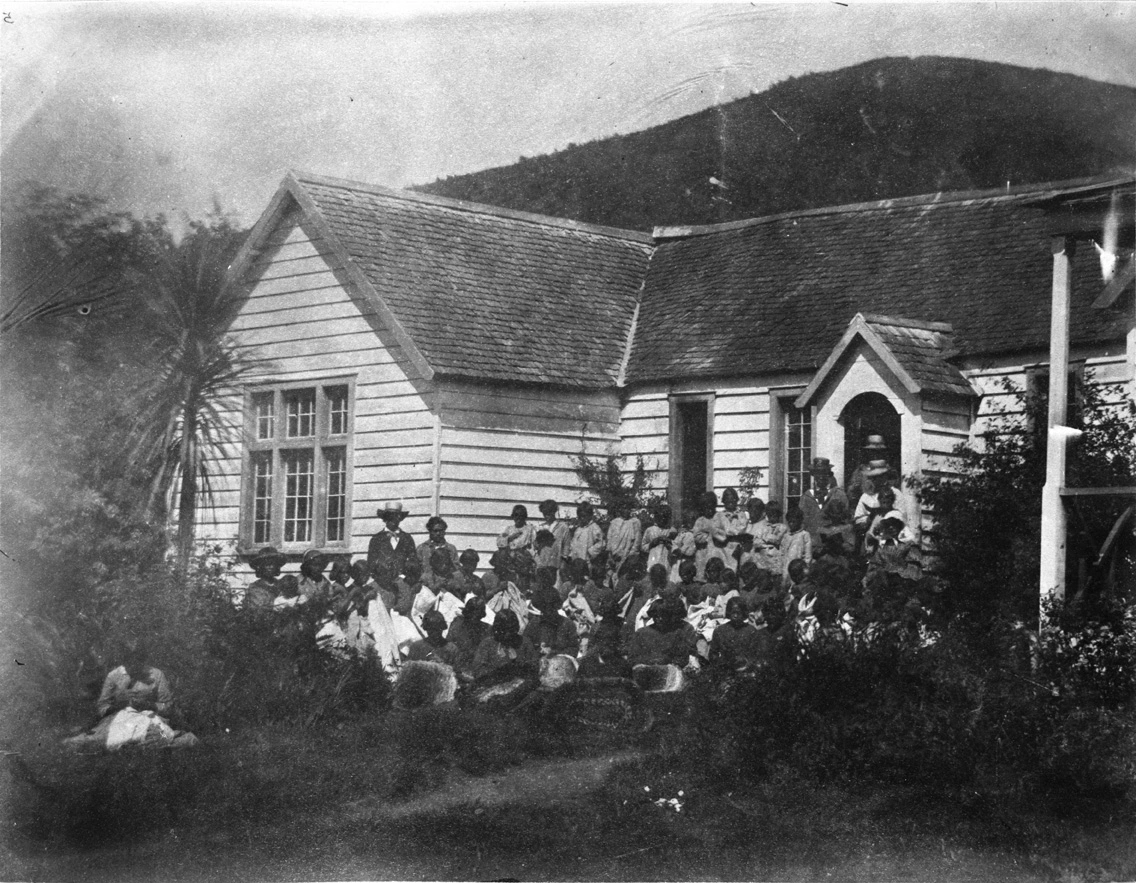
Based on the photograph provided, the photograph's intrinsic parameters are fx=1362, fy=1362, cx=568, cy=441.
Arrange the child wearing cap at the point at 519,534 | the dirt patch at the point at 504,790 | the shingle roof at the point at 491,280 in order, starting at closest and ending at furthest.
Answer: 1. the dirt patch at the point at 504,790
2. the child wearing cap at the point at 519,534
3. the shingle roof at the point at 491,280

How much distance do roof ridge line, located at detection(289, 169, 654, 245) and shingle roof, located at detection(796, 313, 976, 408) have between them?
4.60m

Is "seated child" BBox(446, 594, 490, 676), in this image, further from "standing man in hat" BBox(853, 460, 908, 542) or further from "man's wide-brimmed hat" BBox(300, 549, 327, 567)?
"standing man in hat" BBox(853, 460, 908, 542)

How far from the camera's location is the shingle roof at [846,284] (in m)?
12.6

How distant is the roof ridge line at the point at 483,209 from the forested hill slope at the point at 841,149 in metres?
0.12

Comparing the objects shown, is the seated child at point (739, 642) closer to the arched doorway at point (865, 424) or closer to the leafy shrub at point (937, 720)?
the leafy shrub at point (937, 720)

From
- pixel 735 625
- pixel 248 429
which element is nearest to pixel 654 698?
pixel 735 625

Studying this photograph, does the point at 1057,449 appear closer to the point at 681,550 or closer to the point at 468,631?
the point at 681,550

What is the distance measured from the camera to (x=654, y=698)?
31.9 feet

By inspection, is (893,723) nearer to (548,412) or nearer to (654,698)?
(654,698)

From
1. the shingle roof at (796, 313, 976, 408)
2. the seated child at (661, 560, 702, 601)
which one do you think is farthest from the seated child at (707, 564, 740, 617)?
the shingle roof at (796, 313, 976, 408)

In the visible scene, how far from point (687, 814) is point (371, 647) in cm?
320

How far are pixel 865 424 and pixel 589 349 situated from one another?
3573mm

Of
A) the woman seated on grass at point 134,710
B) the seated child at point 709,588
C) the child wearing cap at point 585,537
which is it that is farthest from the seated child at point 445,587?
the woman seated on grass at point 134,710

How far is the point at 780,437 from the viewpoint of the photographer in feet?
45.6
